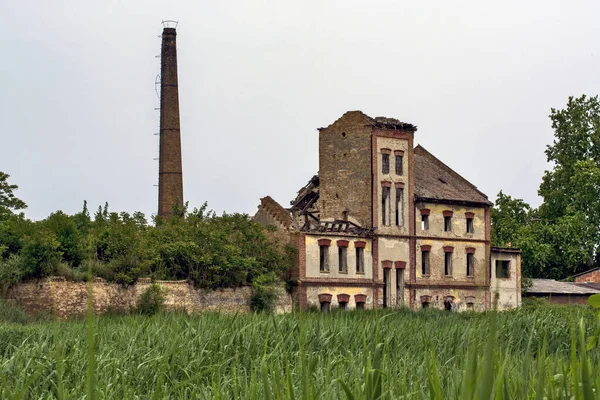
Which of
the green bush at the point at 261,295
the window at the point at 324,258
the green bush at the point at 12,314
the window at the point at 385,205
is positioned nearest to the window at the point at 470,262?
the window at the point at 385,205

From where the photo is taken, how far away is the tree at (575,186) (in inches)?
2026

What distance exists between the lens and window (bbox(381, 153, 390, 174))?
40.5 m

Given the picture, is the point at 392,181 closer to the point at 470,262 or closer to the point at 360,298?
the point at 360,298

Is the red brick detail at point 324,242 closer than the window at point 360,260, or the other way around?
the red brick detail at point 324,242

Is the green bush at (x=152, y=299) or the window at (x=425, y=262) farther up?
the window at (x=425, y=262)

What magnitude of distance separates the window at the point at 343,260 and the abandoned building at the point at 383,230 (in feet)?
0.13

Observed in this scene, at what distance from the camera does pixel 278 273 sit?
121 ft

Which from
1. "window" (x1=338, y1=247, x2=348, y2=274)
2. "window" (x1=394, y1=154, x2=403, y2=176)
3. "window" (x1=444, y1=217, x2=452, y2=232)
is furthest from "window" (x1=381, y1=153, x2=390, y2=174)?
"window" (x1=338, y1=247, x2=348, y2=274)

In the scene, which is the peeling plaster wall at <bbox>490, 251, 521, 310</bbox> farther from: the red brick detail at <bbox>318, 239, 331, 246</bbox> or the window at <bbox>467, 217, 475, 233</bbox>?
the red brick detail at <bbox>318, 239, 331, 246</bbox>

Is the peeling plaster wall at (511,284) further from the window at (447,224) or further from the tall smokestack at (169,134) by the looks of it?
the tall smokestack at (169,134)

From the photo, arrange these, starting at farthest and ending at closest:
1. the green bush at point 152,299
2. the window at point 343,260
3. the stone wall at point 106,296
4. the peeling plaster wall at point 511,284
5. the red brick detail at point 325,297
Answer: the peeling plaster wall at point 511,284 < the window at point 343,260 < the red brick detail at point 325,297 < the green bush at point 152,299 < the stone wall at point 106,296

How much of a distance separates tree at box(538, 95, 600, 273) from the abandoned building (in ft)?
29.7

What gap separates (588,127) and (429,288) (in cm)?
1828

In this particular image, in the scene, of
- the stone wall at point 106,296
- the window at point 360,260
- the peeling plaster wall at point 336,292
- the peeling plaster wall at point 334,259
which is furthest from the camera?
the window at point 360,260
